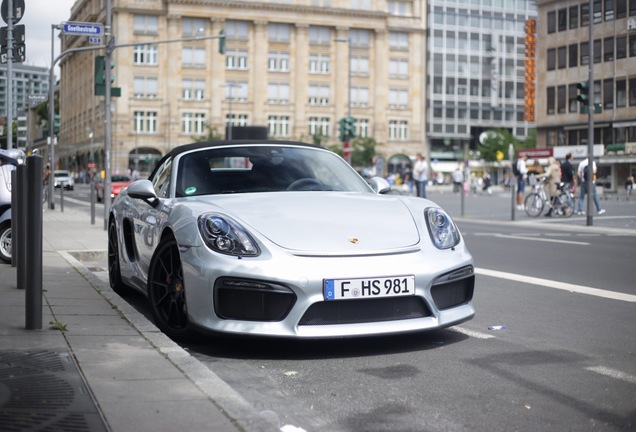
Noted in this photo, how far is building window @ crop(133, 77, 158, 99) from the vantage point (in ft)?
323

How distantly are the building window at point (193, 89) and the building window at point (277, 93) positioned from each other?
762cm

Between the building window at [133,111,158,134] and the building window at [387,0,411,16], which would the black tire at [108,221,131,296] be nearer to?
the building window at [133,111,158,134]

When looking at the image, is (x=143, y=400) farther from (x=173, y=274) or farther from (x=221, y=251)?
(x=173, y=274)

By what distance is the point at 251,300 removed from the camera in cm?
552

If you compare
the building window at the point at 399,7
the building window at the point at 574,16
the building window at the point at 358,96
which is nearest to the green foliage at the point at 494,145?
the building window at the point at 358,96

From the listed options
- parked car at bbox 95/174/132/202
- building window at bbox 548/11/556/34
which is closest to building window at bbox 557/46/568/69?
building window at bbox 548/11/556/34

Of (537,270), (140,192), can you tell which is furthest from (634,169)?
(140,192)

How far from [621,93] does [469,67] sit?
52579mm

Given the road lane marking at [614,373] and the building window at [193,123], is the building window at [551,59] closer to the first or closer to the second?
the building window at [193,123]

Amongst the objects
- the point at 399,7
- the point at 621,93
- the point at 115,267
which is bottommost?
the point at 115,267

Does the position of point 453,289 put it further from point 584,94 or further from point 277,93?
point 277,93

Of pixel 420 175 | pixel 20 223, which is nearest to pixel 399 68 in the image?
pixel 420 175

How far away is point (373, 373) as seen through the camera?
516 cm

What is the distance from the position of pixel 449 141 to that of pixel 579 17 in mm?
49665
